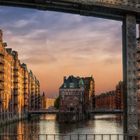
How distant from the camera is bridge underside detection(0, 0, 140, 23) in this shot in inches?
693

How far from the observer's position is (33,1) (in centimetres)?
1761

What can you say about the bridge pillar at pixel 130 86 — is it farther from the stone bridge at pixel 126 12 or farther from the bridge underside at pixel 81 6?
the bridge underside at pixel 81 6

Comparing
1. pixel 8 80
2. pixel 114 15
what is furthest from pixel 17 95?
pixel 114 15

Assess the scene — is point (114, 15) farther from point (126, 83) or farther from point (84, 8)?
point (126, 83)

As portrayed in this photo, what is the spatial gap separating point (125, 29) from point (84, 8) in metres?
1.78

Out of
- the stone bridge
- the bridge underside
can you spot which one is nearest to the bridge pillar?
the stone bridge

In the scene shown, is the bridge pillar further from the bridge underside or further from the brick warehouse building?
the brick warehouse building

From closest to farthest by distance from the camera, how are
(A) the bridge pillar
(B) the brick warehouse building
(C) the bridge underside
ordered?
(C) the bridge underside
(A) the bridge pillar
(B) the brick warehouse building

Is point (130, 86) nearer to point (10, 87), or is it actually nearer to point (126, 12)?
point (126, 12)

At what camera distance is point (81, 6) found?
1778 cm

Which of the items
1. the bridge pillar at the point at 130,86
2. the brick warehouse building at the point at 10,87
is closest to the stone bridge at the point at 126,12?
the bridge pillar at the point at 130,86

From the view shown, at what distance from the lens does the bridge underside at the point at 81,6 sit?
1759cm

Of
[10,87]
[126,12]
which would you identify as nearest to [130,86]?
[126,12]

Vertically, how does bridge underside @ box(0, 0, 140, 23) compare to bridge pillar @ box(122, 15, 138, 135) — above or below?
above
